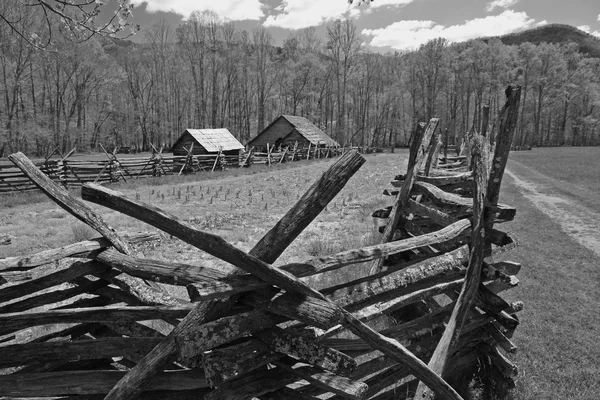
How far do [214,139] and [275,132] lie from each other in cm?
1000

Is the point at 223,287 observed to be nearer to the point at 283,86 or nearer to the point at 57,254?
the point at 57,254

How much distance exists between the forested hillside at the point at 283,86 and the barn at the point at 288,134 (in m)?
18.4

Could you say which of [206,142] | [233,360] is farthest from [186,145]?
[233,360]

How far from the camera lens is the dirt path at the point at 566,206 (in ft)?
30.2

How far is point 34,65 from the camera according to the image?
42375 millimetres

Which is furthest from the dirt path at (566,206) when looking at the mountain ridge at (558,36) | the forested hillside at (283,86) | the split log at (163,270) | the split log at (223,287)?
the mountain ridge at (558,36)

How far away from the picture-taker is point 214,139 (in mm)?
28125

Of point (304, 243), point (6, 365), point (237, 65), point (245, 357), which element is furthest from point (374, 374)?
point (237, 65)

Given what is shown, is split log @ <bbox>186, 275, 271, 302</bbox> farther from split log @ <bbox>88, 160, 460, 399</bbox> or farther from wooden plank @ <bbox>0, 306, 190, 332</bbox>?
wooden plank @ <bbox>0, 306, 190, 332</bbox>

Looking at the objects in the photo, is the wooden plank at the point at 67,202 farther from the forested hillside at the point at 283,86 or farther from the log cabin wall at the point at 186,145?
the forested hillside at the point at 283,86

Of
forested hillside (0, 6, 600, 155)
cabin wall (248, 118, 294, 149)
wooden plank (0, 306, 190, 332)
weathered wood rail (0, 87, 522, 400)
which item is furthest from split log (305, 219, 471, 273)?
forested hillside (0, 6, 600, 155)

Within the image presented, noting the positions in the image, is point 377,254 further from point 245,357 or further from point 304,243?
point 304,243

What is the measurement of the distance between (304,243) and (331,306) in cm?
569

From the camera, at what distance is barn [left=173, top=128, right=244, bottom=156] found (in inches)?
1065
